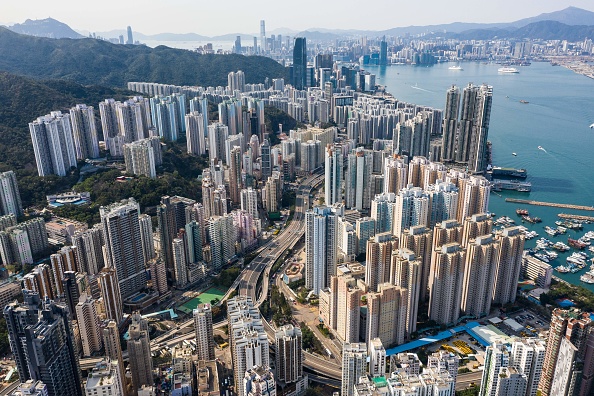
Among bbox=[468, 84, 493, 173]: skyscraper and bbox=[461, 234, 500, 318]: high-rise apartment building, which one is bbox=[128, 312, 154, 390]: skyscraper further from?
bbox=[468, 84, 493, 173]: skyscraper

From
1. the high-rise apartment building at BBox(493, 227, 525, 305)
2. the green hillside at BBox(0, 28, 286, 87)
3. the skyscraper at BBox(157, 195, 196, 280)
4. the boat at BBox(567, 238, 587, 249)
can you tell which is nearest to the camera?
the high-rise apartment building at BBox(493, 227, 525, 305)

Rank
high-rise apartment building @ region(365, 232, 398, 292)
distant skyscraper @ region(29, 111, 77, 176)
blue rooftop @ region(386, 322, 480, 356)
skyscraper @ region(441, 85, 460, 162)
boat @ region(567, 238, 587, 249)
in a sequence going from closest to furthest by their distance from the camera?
blue rooftop @ region(386, 322, 480, 356), high-rise apartment building @ region(365, 232, 398, 292), boat @ region(567, 238, 587, 249), distant skyscraper @ region(29, 111, 77, 176), skyscraper @ region(441, 85, 460, 162)

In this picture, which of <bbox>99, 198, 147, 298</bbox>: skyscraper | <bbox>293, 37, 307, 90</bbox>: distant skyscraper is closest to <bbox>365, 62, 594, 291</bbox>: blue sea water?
<bbox>293, 37, 307, 90</bbox>: distant skyscraper

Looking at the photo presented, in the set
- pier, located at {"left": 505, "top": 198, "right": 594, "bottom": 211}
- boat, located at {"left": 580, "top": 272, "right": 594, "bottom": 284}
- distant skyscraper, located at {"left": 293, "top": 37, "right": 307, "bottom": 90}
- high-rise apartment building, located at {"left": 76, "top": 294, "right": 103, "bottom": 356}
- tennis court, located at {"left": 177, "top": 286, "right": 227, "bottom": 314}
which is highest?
distant skyscraper, located at {"left": 293, "top": 37, "right": 307, "bottom": 90}

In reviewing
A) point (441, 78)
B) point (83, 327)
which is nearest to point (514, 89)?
point (441, 78)

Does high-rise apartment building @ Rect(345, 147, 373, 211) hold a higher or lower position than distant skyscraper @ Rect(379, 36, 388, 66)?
lower

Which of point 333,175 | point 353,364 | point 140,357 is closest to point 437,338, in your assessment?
→ point 353,364

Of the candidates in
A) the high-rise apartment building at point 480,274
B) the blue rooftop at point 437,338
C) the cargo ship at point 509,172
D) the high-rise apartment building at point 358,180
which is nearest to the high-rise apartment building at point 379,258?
the blue rooftop at point 437,338

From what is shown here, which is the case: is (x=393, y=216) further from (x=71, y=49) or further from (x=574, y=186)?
(x=71, y=49)
